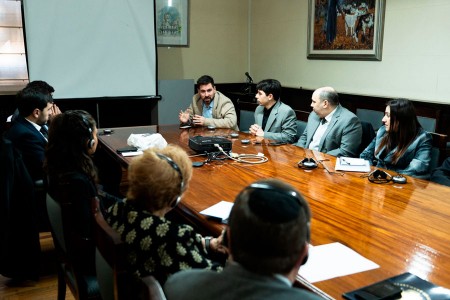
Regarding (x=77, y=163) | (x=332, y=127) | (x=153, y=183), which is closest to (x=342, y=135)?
(x=332, y=127)

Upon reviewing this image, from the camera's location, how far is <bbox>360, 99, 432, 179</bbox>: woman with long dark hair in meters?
2.79

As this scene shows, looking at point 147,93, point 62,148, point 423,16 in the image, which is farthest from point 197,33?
point 62,148

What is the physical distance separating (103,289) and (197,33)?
17.2 ft

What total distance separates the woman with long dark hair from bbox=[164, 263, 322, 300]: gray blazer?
7.20 ft

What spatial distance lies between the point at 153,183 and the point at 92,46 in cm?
417

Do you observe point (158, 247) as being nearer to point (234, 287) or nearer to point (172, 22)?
point (234, 287)

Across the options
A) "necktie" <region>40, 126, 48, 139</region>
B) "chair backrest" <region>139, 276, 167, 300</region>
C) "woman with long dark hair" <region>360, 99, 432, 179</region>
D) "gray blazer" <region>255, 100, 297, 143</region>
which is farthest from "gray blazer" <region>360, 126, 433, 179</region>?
"necktie" <region>40, 126, 48, 139</region>

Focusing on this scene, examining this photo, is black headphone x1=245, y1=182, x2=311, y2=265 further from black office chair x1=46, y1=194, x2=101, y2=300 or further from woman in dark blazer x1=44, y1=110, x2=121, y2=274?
woman in dark blazer x1=44, y1=110, x2=121, y2=274

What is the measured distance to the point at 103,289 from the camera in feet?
4.59

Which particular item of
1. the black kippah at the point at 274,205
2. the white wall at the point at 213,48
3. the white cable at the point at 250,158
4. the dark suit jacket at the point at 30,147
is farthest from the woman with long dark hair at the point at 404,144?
A: the white wall at the point at 213,48

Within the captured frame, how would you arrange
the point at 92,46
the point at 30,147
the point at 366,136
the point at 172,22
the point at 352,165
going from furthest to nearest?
the point at 172,22
the point at 92,46
the point at 366,136
the point at 30,147
the point at 352,165

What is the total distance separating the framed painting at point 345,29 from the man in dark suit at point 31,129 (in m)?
3.36

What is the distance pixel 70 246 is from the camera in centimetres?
166

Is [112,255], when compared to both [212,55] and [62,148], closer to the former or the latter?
[62,148]
